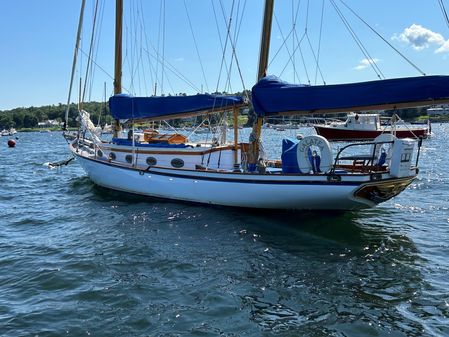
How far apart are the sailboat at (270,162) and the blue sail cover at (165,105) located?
34mm

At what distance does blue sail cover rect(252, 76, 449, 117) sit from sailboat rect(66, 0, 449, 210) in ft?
0.08

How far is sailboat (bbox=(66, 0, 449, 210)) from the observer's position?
11258 mm

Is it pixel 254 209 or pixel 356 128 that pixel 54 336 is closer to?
pixel 254 209

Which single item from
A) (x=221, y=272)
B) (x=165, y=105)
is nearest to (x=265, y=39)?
(x=165, y=105)

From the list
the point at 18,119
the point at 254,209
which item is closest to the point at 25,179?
the point at 254,209

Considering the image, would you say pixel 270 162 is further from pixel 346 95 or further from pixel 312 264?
pixel 312 264

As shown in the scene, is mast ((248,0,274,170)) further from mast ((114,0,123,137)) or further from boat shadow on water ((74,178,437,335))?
mast ((114,0,123,137))

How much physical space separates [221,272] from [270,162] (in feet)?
26.6

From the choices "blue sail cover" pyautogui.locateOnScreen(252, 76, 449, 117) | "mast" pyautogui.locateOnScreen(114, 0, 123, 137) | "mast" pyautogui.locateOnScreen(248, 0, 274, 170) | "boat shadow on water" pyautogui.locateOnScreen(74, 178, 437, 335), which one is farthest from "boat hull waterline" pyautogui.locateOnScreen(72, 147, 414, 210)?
"mast" pyautogui.locateOnScreen(114, 0, 123, 137)

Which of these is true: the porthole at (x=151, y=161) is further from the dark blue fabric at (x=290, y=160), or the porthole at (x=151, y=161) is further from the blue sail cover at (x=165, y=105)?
the dark blue fabric at (x=290, y=160)

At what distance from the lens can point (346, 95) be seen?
11602 mm

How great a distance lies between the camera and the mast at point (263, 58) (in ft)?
47.0

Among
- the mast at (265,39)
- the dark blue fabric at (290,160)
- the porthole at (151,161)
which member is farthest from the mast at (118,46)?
the dark blue fabric at (290,160)

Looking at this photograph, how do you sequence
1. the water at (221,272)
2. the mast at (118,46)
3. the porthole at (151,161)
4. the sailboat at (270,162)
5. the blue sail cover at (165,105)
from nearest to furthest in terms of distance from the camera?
the water at (221,272), the sailboat at (270,162), the blue sail cover at (165,105), the porthole at (151,161), the mast at (118,46)
